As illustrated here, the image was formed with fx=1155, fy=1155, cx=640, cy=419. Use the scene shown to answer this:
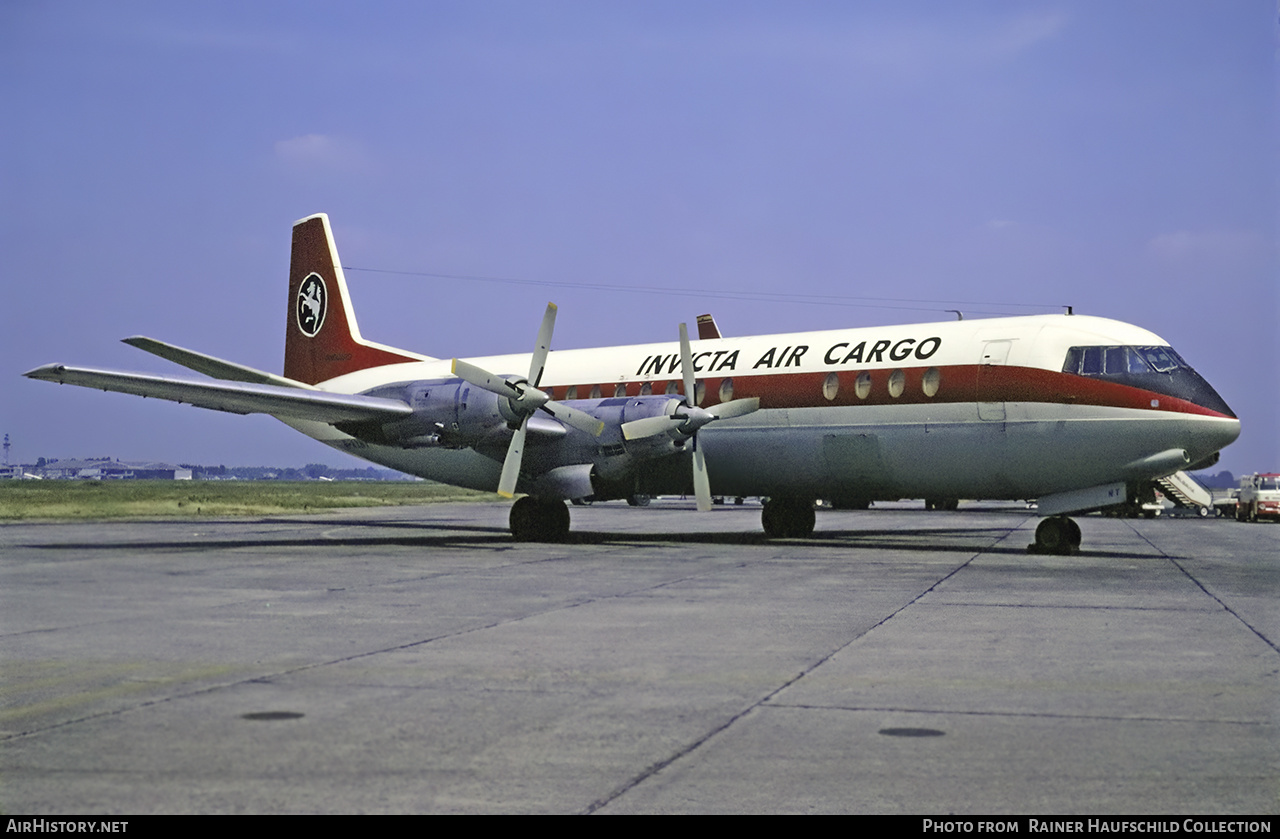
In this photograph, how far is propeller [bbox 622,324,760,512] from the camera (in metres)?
23.7

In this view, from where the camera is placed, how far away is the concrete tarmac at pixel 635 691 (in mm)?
5695

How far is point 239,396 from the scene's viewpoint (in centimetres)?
2312

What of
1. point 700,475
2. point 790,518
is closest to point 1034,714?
point 700,475

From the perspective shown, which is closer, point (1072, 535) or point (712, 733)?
point (712, 733)

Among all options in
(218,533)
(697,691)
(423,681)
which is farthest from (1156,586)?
(218,533)

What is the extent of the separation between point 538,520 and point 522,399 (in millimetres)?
3416

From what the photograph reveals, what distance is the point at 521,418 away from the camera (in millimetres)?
23906

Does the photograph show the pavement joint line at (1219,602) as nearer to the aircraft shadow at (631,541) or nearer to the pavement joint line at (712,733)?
the aircraft shadow at (631,541)

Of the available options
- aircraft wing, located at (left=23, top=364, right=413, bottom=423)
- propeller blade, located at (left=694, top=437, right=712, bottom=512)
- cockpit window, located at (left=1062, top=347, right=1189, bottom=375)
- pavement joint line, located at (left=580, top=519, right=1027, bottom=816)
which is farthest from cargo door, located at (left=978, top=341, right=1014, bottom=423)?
aircraft wing, located at (left=23, top=364, right=413, bottom=423)

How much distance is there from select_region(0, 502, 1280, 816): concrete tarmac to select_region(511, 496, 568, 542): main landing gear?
750cm

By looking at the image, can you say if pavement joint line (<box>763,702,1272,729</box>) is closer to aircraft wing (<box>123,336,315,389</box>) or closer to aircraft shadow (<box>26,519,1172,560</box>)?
aircraft shadow (<box>26,519,1172,560</box>)

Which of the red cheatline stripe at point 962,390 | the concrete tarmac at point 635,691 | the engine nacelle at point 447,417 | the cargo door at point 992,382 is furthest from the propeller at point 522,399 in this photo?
the cargo door at point 992,382

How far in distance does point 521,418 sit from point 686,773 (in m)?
18.2

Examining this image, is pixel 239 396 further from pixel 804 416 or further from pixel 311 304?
pixel 804 416
